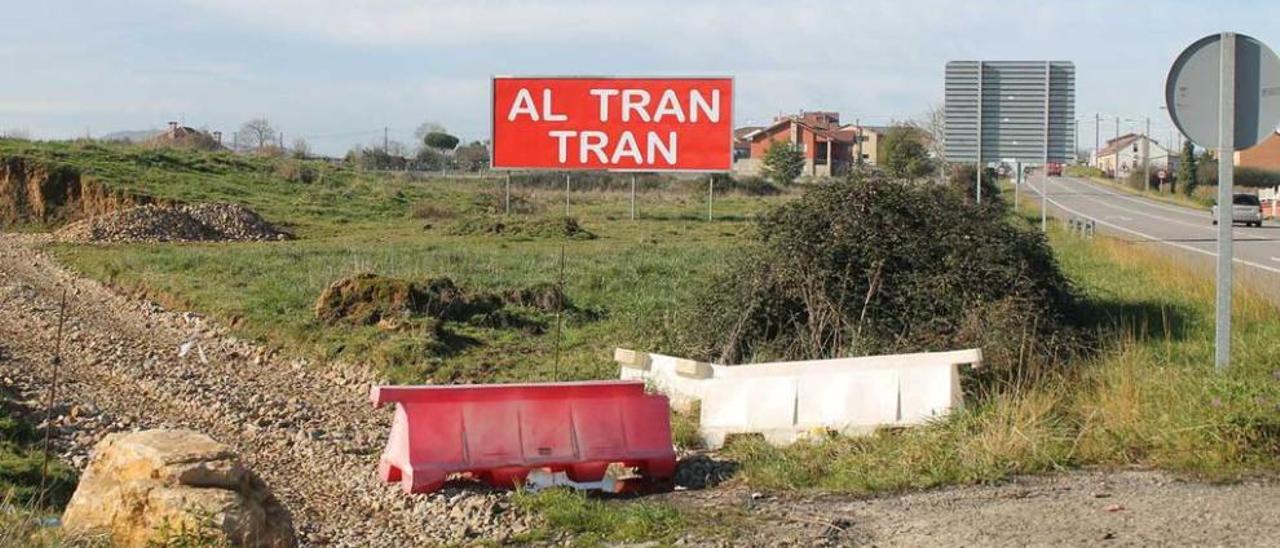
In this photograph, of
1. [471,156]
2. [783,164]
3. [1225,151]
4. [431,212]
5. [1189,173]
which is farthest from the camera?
[1189,173]

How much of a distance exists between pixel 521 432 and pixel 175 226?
27.4m

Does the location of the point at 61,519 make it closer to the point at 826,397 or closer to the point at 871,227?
the point at 826,397

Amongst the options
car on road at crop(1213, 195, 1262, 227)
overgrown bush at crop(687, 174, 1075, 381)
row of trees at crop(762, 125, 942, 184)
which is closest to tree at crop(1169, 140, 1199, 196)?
row of trees at crop(762, 125, 942, 184)

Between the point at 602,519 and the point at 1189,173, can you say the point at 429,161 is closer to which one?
the point at 1189,173

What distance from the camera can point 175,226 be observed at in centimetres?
3469

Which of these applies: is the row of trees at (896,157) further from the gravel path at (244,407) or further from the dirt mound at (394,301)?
the gravel path at (244,407)

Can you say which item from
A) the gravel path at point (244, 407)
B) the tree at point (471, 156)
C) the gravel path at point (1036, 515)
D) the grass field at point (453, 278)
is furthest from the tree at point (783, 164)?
the gravel path at point (1036, 515)

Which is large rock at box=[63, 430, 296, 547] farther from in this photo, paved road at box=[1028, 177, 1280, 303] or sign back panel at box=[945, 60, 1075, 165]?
sign back panel at box=[945, 60, 1075, 165]

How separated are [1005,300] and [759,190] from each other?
57.4 meters

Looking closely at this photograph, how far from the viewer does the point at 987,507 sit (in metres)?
7.62

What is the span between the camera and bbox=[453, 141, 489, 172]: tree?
88.1 metres

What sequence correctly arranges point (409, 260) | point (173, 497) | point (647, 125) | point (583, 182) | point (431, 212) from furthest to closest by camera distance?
point (583, 182) → point (431, 212) → point (409, 260) → point (647, 125) → point (173, 497)

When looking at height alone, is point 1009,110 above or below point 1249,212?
above

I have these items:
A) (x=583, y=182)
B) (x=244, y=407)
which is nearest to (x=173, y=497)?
(x=244, y=407)
